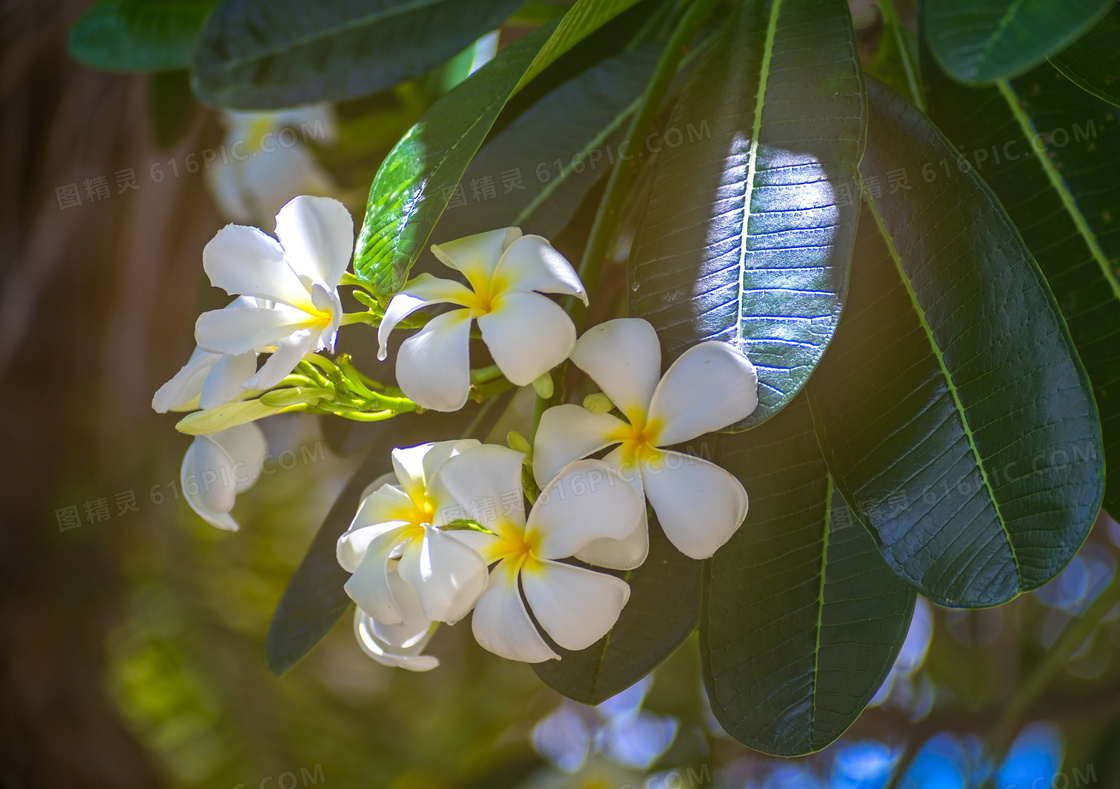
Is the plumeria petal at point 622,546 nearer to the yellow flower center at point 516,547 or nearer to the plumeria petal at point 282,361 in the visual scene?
the yellow flower center at point 516,547

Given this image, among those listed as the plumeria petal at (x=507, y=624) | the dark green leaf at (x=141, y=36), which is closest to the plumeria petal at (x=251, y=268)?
the plumeria petal at (x=507, y=624)

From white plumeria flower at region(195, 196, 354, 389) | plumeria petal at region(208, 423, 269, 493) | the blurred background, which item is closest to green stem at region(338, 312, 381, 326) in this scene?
white plumeria flower at region(195, 196, 354, 389)

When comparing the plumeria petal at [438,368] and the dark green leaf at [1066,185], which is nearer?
the plumeria petal at [438,368]

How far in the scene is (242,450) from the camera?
0.56m

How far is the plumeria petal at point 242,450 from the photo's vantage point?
1.83 ft

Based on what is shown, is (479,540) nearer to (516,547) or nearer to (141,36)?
(516,547)

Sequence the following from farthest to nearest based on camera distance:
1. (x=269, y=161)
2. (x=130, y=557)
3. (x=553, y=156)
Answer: (x=130, y=557), (x=269, y=161), (x=553, y=156)

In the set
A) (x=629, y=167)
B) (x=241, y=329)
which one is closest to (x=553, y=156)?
(x=629, y=167)

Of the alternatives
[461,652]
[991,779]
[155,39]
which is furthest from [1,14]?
[991,779]

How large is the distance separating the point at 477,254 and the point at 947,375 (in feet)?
1.00

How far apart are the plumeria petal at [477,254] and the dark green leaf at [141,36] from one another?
2.45 ft

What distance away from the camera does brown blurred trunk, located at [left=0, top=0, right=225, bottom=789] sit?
154cm

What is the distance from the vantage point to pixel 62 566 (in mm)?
1678

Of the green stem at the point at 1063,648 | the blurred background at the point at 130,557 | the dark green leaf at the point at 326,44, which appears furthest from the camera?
the blurred background at the point at 130,557
